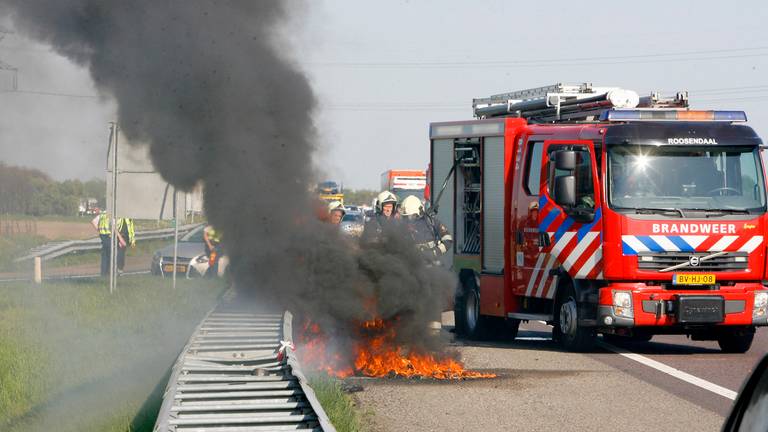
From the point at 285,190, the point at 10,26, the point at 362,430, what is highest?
the point at 10,26

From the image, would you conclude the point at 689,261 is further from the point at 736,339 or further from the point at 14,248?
the point at 14,248

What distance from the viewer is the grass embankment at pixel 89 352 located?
31.1 feet

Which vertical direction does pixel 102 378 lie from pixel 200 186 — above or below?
below

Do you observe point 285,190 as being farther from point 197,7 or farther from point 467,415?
point 467,415

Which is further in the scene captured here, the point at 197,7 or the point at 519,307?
the point at 519,307

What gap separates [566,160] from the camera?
1375 centimetres

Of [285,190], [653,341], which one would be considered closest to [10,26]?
[285,190]

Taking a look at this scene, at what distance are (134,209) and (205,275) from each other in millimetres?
7710

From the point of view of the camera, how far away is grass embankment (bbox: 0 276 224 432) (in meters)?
9.48

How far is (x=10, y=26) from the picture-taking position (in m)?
12.5

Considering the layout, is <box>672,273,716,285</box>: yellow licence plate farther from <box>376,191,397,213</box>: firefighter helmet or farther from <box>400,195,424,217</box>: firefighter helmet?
<box>376,191,397,213</box>: firefighter helmet

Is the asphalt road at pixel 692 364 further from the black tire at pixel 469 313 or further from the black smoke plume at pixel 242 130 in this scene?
the black smoke plume at pixel 242 130

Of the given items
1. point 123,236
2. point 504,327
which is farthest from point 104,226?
point 504,327

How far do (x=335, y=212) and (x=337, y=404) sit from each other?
5.33 metres
